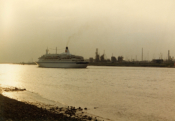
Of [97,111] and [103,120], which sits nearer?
[103,120]

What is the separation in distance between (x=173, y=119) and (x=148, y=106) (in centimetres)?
373

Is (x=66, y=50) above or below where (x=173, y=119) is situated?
above

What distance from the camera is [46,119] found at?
9891 mm

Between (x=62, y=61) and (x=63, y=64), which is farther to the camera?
(x=62, y=61)

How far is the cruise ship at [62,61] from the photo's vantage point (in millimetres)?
90113

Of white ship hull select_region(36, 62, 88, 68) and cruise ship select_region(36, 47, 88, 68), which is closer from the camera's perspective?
white ship hull select_region(36, 62, 88, 68)

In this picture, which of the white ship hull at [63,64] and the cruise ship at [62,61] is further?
the cruise ship at [62,61]

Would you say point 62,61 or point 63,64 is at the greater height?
point 62,61

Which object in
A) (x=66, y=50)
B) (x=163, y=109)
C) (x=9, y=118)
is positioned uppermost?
(x=66, y=50)

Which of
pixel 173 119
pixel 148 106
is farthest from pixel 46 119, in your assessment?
pixel 148 106

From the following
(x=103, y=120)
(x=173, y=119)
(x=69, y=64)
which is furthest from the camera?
(x=69, y=64)

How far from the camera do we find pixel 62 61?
3716 inches

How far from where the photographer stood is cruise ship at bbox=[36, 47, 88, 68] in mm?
90113

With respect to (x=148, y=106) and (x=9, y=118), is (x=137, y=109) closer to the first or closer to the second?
(x=148, y=106)
